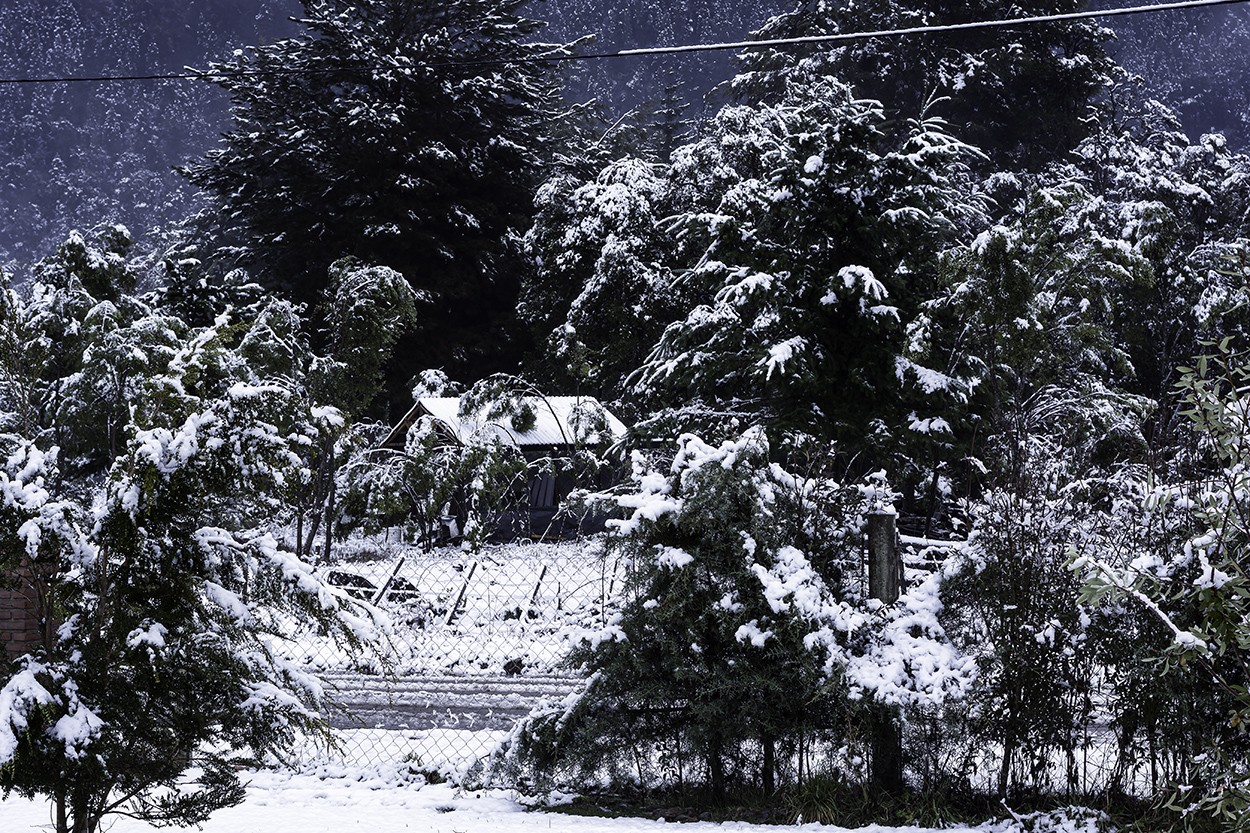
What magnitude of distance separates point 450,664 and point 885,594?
575 cm

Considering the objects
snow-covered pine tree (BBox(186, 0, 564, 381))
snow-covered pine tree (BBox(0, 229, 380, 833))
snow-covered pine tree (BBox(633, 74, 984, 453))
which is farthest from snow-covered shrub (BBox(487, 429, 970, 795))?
snow-covered pine tree (BBox(186, 0, 564, 381))

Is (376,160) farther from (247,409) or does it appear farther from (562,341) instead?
(247,409)

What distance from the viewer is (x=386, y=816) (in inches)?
200

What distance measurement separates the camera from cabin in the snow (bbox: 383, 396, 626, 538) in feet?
62.8

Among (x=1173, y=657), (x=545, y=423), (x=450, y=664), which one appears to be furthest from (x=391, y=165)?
(x=1173, y=657)

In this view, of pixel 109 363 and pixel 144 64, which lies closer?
pixel 109 363

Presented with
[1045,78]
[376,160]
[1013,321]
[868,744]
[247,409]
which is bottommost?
[868,744]

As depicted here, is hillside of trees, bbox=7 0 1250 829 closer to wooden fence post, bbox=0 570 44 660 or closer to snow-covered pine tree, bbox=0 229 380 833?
snow-covered pine tree, bbox=0 229 380 833

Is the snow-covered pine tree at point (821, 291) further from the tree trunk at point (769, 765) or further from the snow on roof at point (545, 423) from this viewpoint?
the tree trunk at point (769, 765)

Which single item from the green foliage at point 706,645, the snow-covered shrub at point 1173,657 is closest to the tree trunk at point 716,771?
the green foliage at point 706,645

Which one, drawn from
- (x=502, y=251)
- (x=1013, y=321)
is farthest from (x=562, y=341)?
(x=1013, y=321)

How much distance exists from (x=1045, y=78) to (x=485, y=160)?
17.7 m

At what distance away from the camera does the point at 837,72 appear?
116 ft

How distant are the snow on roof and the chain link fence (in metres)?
5.96
